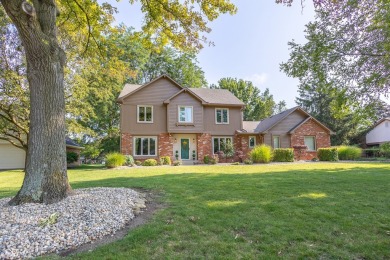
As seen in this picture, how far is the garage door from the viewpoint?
20.7m

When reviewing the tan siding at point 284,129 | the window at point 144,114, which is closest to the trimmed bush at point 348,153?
the tan siding at point 284,129

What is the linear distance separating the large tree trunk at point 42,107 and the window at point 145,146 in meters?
15.3

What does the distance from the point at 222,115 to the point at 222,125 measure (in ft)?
3.03

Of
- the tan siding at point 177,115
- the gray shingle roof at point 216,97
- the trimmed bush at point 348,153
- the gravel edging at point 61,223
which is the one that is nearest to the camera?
the gravel edging at point 61,223

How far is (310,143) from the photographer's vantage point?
925 inches

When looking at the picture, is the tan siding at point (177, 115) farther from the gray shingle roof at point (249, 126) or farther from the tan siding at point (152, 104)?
the gray shingle roof at point (249, 126)

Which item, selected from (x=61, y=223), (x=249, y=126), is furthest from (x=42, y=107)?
(x=249, y=126)

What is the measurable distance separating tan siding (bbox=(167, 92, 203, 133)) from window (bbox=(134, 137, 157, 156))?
5.86ft

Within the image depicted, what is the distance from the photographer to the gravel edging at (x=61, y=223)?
3.36 meters

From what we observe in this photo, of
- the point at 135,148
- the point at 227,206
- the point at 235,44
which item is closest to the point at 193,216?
the point at 227,206

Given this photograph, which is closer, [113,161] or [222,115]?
[113,161]

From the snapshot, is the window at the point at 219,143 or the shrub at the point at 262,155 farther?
the window at the point at 219,143

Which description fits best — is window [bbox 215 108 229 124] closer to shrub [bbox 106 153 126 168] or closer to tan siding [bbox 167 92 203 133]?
tan siding [bbox 167 92 203 133]

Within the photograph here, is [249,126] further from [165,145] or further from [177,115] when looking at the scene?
[165,145]
